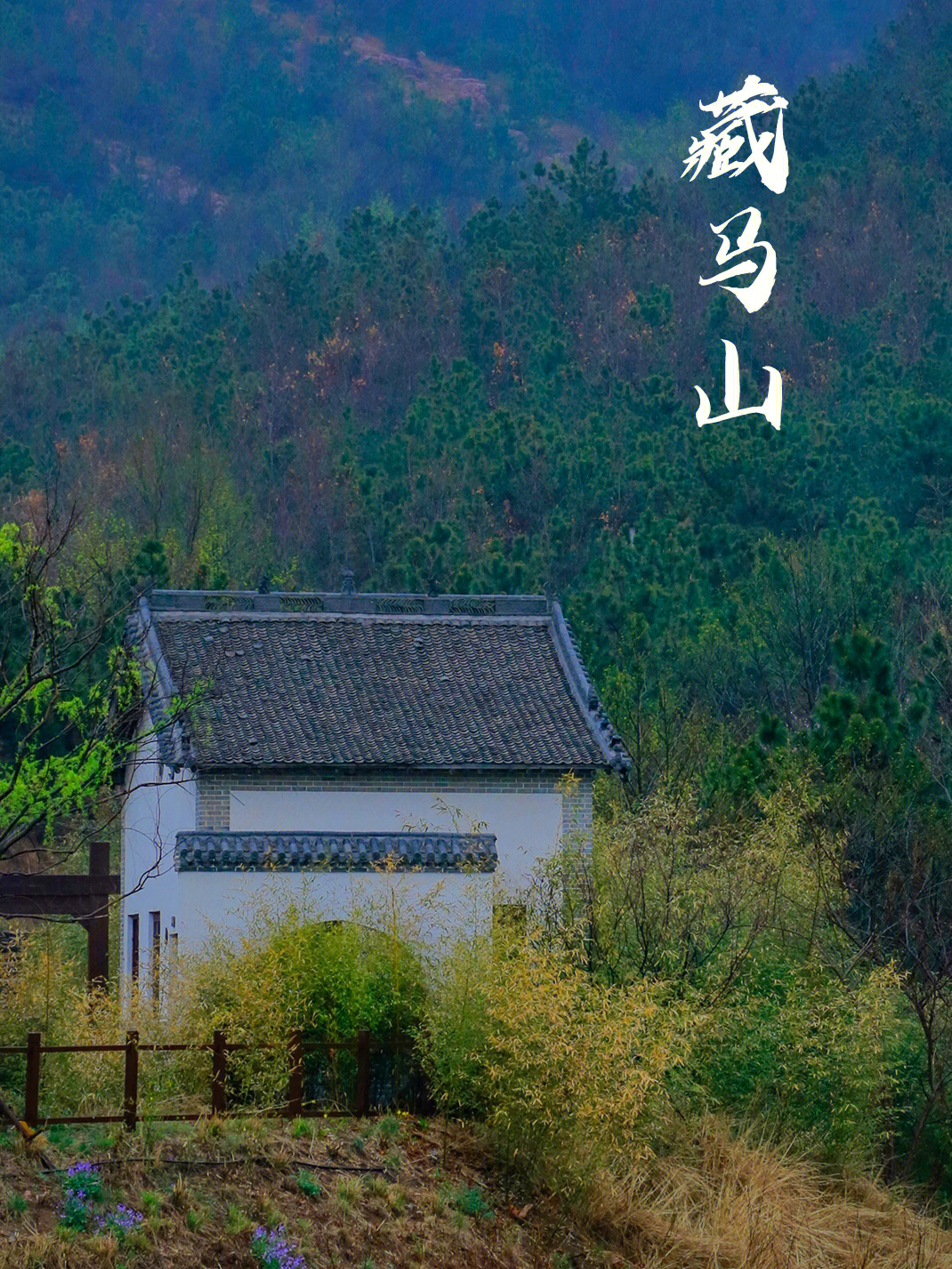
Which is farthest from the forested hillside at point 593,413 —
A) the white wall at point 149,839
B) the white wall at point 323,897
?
the white wall at point 323,897

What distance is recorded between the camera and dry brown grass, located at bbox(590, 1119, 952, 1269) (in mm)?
18062

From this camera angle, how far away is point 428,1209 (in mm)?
17281

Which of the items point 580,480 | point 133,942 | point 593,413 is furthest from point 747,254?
point 133,942

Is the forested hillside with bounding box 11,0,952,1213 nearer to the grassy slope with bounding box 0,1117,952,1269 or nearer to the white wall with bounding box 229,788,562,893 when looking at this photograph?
the grassy slope with bounding box 0,1117,952,1269

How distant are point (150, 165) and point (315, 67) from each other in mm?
11635

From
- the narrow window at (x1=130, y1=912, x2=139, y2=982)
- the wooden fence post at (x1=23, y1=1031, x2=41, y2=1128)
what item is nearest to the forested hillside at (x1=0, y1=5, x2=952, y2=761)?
the narrow window at (x1=130, y1=912, x2=139, y2=982)

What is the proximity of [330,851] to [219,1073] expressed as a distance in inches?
292

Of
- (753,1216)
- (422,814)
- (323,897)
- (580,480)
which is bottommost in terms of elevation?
(753,1216)

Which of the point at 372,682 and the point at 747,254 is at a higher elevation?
the point at 747,254

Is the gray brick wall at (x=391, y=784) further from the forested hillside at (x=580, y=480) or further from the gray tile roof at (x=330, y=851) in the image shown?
the gray tile roof at (x=330, y=851)

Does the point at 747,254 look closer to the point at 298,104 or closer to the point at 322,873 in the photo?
the point at 322,873

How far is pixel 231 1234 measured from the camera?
51.6 feet

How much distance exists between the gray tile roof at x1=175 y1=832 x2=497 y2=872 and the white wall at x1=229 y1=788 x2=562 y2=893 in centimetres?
169

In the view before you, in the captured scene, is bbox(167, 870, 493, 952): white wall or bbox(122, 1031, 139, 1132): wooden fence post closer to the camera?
bbox(122, 1031, 139, 1132): wooden fence post
